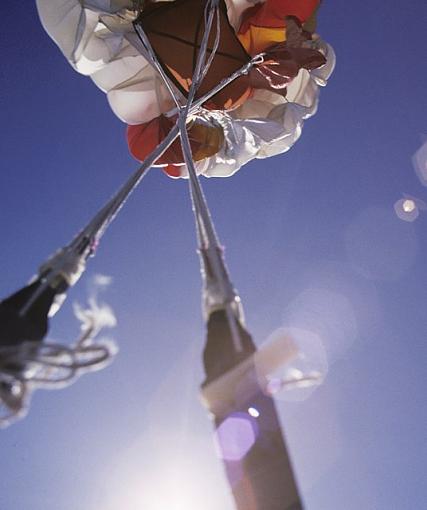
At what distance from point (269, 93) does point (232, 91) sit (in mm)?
456

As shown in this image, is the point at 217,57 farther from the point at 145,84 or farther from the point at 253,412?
the point at 253,412

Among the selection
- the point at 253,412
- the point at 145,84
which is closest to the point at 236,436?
the point at 253,412

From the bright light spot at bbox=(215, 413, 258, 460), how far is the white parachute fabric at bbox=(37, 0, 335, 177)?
2851 mm

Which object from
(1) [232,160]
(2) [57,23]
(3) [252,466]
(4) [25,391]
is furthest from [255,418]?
(2) [57,23]

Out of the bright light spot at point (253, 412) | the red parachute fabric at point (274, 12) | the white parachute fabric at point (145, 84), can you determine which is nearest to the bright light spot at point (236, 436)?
the bright light spot at point (253, 412)

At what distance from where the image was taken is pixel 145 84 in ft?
13.8

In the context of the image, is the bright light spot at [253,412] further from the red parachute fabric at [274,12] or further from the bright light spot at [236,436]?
the red parachute fabric at [274,12]

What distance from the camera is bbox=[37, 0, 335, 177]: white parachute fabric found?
3681 millimetres

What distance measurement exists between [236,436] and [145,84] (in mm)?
3402

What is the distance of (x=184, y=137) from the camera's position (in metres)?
2.76

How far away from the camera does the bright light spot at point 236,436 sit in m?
1.45

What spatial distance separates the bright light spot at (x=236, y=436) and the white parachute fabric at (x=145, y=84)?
9.35 ft

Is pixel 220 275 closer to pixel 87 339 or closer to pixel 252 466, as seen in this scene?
pixel 87 339

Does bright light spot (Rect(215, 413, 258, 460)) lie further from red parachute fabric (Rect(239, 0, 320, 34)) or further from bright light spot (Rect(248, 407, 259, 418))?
red parachute fabric (Rect(239, 0, 320, 34))
